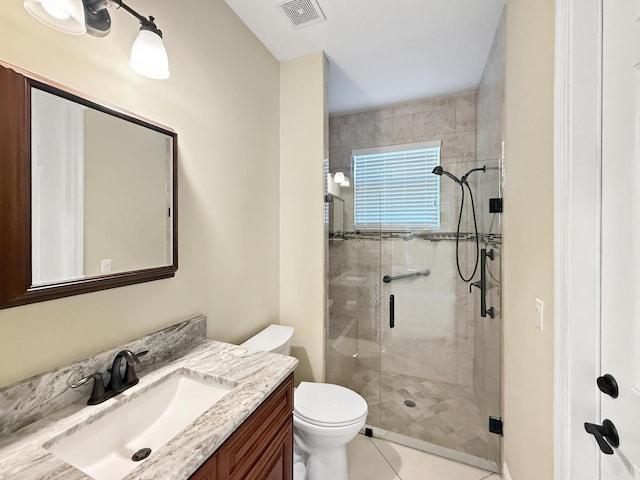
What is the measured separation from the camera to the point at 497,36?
169 cm

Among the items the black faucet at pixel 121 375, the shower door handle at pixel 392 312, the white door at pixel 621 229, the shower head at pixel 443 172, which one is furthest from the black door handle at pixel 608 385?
the shower head at pixel 443 172

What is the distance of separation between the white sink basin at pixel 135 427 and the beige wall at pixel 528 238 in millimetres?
1234

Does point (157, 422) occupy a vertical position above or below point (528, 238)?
below

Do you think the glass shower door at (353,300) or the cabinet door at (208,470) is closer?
the cabinet door at (208,470)

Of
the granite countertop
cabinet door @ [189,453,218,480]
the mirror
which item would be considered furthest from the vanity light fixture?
cabinet door @ [189,453,218,480]

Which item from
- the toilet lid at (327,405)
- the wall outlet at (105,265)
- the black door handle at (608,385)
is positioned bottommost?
the toilet lid at (327,405)

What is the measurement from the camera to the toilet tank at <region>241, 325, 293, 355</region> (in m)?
1.60

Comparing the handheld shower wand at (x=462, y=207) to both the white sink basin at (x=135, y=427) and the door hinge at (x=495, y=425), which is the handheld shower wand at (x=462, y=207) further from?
the white sink basin at (x=135, y=427)

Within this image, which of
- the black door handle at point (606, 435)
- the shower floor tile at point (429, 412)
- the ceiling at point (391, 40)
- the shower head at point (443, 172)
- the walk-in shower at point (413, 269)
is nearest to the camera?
the black door handle at point (606, 435)

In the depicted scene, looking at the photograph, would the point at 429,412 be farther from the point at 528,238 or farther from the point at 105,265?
the point at 105,265

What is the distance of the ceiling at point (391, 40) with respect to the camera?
1553 millimetres

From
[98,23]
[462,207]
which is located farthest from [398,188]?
[98,23]

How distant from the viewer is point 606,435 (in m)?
0.76

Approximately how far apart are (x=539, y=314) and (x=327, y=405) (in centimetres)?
118
